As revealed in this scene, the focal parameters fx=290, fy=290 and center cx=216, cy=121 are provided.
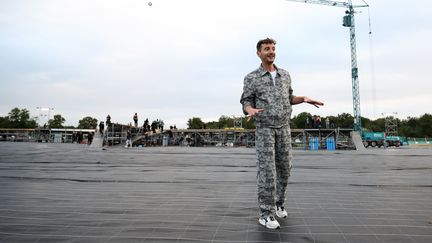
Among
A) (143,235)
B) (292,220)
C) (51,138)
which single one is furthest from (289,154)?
(51,138)

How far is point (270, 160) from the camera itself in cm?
256

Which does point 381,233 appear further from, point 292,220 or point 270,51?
point 270,51

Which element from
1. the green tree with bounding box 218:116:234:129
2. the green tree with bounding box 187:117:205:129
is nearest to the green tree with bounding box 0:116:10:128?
the green tree with bounding box 187:117:205:129

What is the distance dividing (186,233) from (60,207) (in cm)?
180

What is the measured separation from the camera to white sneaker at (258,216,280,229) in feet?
7.97

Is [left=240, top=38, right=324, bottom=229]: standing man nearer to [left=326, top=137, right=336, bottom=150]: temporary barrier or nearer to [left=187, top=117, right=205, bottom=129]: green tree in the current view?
[left=326, top=137, right=336, bottom=150]: temporary barrier

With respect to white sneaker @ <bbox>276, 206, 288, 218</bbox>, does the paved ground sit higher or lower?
lower

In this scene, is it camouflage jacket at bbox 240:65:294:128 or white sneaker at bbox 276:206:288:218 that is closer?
camouflage jacket at bbox 240:65:294:128

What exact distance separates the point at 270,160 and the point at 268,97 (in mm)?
567

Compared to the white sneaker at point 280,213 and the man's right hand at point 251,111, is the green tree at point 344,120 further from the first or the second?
the man's right hand at point 251,111

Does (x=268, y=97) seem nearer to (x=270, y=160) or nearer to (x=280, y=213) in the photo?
(x=270, y=160)

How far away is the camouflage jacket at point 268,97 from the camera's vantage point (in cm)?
259

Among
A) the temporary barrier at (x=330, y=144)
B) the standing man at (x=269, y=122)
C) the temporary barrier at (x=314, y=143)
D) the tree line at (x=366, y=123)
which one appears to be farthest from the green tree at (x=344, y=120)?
the standing man at (x=269, y=122)

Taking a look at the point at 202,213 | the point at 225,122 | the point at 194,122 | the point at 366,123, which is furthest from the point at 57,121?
the point at 202,213
